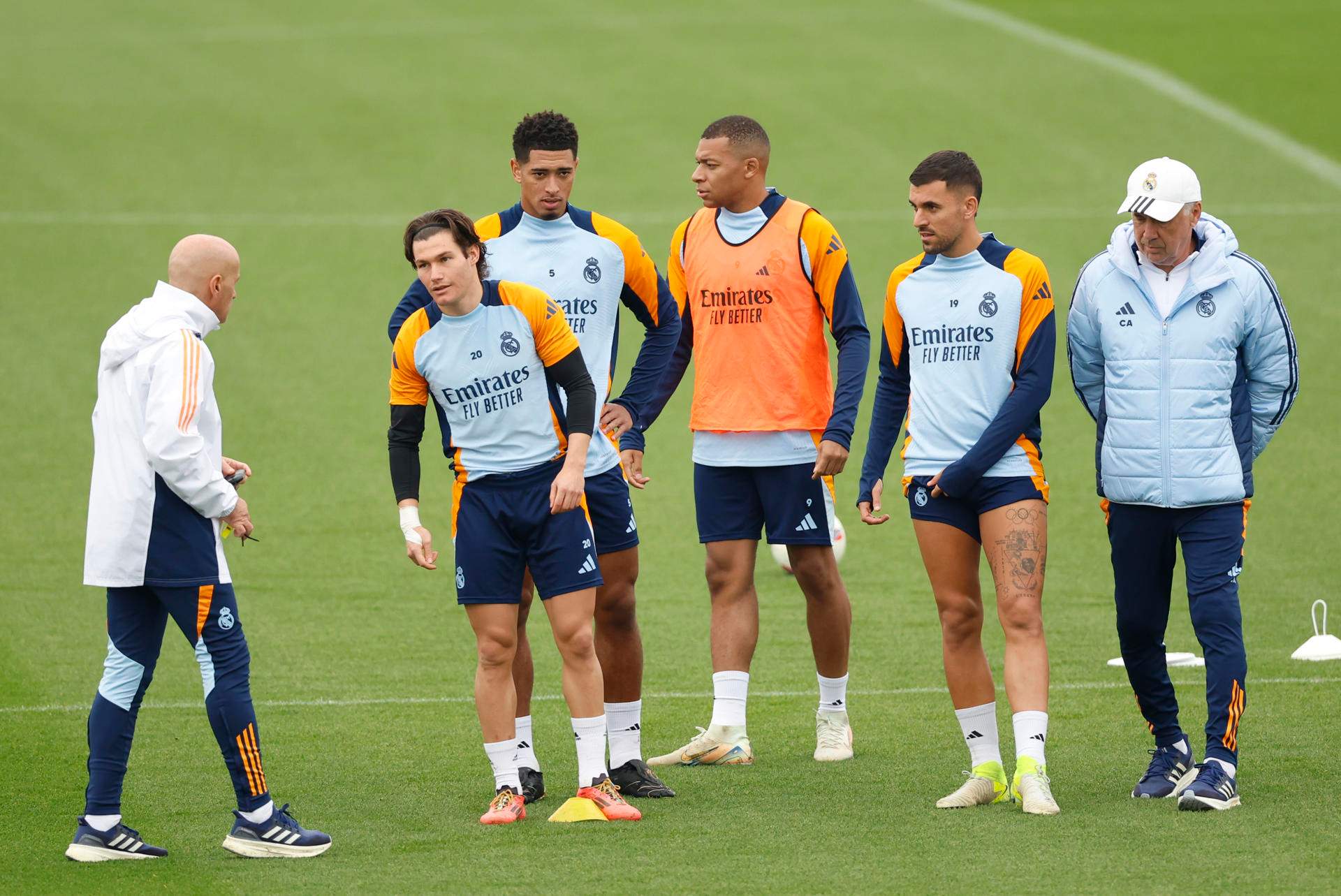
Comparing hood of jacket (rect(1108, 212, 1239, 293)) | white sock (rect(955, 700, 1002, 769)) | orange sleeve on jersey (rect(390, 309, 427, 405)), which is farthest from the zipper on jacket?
orange sleeve on jersey (rect(390, 309, 427, 405))

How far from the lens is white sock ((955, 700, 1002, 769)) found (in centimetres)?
620

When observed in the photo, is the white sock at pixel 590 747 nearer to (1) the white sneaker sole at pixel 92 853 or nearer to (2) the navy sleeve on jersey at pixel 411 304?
(2) the navy sleeve on jersey at pixel 411 304

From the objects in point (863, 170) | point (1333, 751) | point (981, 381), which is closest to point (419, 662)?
point (981, 381)

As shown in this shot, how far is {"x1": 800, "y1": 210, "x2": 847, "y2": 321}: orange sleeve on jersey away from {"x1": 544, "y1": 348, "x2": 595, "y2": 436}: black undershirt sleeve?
124 cm

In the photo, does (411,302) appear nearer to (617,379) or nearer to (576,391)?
(576,391)

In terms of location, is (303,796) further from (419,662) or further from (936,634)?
(936,634)

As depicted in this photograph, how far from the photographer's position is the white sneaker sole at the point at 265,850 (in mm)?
5664

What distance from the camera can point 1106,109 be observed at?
23.7 meters

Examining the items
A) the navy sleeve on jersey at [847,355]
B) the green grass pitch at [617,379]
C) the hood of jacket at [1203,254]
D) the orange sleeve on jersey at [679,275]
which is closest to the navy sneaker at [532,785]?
the green grass pitch at [617,379]

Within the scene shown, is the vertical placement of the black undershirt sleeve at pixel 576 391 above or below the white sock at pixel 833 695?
above

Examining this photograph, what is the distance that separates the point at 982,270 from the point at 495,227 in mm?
1842

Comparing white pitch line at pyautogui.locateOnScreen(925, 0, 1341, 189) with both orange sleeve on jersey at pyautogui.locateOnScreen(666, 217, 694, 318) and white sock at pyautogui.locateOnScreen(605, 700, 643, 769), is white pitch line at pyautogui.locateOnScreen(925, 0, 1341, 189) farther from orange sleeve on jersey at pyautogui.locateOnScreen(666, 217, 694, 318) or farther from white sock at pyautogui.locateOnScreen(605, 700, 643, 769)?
white sock at pyautogui.locateOnScreen(605, 700, 643, 769)

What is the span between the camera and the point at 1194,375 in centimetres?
598

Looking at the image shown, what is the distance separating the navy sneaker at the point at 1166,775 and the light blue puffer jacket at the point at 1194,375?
92cm
